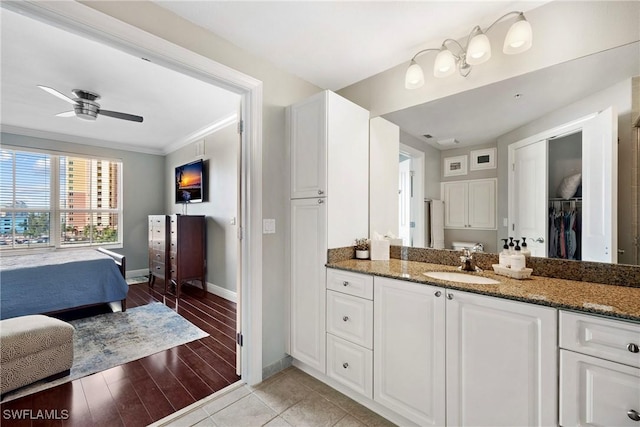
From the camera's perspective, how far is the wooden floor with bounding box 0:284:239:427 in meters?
1.64

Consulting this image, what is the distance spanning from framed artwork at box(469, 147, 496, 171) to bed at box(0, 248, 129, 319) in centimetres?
391

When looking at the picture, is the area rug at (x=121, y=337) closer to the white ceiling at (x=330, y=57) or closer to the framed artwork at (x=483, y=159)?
the white ceiling at (x=330, y=57)

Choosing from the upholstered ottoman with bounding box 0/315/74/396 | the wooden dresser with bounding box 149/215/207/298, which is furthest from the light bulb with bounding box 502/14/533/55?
the wooden dresser with bounding box 149/215/207/298

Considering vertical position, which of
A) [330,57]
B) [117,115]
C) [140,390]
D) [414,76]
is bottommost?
[140,390]

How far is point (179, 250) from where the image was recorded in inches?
155

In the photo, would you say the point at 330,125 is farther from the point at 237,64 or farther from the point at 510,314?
the point at 510,314

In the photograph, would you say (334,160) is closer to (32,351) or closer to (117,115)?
(32,351)

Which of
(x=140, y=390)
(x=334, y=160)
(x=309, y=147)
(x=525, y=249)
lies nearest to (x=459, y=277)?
(x=525, y=249)

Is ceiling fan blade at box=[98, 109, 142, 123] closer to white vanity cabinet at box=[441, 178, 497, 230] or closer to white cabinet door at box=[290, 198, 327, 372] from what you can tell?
white cabinet door at box=[290, 198, 327, 372]

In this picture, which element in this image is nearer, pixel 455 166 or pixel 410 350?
pixel 410 350

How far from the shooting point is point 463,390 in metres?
1.31

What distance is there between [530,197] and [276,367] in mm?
Result: 2106

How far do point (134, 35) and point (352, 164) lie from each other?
1519mm

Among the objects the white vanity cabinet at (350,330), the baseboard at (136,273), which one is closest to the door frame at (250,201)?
the white vanity cabinet at (350,330)
